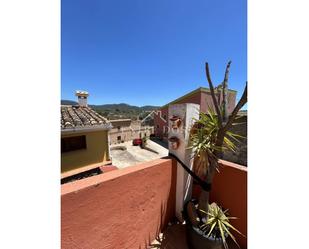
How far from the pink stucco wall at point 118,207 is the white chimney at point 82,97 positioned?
756 centimetres

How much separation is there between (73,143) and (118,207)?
17.4ft

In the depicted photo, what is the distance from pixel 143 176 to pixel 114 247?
0.94 m

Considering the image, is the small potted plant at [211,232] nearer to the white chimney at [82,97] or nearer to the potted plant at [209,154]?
the potted plant at [209,154]

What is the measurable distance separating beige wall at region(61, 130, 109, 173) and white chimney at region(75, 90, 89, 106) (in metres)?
2.92

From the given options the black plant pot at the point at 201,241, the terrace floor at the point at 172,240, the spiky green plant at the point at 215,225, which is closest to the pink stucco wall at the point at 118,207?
the terrace floor at the point at 172,240

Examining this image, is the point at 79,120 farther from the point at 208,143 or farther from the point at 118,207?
the point at 208,143

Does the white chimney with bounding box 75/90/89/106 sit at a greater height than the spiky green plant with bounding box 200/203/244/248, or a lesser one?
greater

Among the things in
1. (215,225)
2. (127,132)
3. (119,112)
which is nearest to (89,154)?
(215,225)

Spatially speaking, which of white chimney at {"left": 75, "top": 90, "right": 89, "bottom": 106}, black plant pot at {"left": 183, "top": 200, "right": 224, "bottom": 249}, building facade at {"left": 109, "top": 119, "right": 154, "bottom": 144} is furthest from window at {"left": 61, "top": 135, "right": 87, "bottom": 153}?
building facade at {"left": 109, "top": 119, "right": 154, "bottom": 144}

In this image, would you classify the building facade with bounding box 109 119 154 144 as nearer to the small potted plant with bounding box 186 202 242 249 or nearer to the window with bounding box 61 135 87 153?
the window with bounding box 61 135 87 153

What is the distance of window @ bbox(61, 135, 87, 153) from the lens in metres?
5.75
